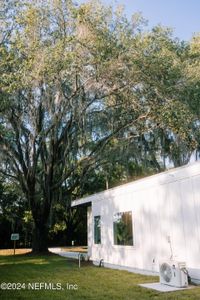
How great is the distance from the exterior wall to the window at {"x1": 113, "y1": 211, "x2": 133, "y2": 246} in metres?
0.15

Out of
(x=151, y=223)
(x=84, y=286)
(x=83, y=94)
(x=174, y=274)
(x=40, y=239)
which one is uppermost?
(x=83, y=94)

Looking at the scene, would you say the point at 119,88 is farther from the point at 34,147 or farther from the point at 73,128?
the point at 34,147

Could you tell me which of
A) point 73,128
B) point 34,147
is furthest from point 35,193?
point 73,128

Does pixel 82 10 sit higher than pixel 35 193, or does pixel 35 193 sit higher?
pixel 82 10

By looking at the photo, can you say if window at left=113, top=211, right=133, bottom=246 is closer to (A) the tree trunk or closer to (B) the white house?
(B) the white house

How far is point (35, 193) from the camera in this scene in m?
15.6

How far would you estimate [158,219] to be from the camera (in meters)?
7.79

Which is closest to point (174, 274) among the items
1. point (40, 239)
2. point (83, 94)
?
point (83, 94)

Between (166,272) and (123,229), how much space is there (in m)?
2.87

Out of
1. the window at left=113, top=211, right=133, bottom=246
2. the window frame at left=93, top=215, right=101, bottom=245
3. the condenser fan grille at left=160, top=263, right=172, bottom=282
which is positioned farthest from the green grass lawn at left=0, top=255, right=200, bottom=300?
the window frame at left=93, top=215, right=101, bottom=245

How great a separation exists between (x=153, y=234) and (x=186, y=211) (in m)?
1.44

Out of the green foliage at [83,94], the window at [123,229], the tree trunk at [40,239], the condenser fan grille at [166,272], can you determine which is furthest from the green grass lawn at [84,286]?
the tree trunk at [40,239]

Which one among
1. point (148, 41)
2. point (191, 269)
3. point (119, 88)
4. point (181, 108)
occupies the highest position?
point (148, 41)

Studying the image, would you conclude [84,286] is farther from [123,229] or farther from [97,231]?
[97,231]
